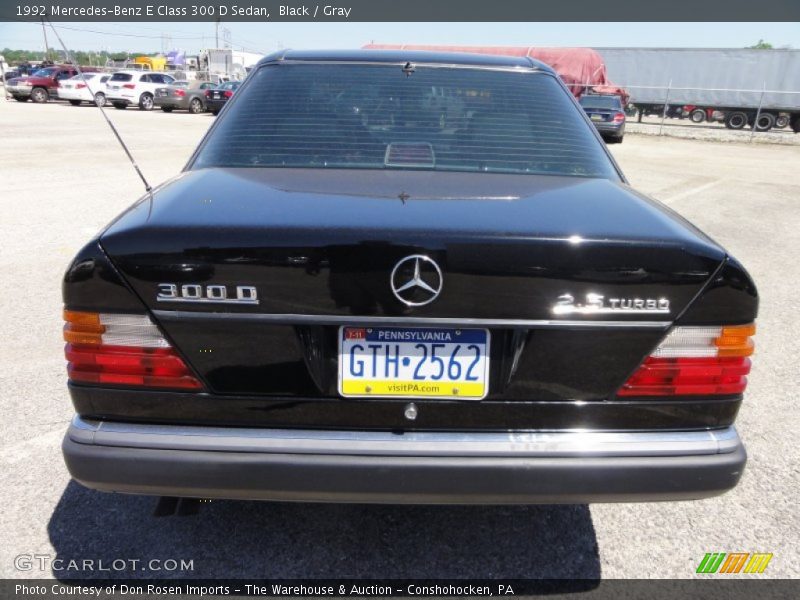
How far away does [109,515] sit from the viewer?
8.30 feet

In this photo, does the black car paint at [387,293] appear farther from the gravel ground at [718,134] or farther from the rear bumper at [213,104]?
the rear bumper at [213,104]

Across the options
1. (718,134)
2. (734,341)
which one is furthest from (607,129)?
(718,134)

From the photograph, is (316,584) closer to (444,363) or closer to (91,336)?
(444,363)

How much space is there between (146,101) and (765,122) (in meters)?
29.0

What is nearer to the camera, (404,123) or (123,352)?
(123,352)

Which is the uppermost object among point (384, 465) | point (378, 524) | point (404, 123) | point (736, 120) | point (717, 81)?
point (404, 123)

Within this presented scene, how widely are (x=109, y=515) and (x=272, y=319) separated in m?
1.31

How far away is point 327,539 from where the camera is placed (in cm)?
243

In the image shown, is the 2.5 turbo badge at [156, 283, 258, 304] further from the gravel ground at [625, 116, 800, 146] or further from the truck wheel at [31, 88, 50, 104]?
the truck wheel at [31, 88, 50, 104]

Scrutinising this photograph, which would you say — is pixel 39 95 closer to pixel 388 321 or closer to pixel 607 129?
pixel 607 129

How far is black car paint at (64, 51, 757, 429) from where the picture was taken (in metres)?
1.78

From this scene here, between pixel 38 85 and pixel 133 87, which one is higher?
pixel 133 87

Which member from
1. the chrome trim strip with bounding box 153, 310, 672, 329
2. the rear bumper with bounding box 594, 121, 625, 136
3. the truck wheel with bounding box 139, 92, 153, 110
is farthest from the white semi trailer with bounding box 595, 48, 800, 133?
the chrome trim strip with bounding box 153, 310, 672, 329

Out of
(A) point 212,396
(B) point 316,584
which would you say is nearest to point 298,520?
(B) point 316,584
